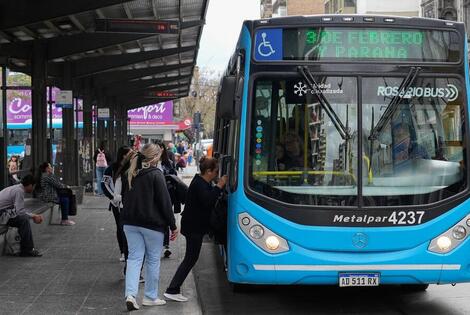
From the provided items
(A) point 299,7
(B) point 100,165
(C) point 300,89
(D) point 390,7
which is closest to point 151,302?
(C) point 300,89

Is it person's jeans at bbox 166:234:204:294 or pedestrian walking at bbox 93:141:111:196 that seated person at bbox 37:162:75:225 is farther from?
pedestrian walking at bbox 93:141:111:196

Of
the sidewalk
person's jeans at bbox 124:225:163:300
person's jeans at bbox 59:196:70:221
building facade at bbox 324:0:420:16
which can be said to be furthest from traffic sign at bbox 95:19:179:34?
building facade at bbox 324:0:420:16

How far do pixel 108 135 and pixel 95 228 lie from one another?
69.0 ft

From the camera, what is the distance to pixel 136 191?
6633 mm

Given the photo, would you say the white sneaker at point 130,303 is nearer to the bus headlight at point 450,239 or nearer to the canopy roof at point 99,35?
the bus headlight at point 450,239

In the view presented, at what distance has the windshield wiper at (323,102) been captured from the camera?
6480 millimetres

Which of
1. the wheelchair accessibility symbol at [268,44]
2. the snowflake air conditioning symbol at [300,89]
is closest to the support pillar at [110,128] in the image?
the wheelchair accessibility symbol at [268,44]

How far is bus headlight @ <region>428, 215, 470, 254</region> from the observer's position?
6.40 metres

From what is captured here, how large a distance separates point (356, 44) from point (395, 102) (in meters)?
0.72

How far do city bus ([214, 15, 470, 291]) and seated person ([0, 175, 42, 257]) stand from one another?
13.8ft

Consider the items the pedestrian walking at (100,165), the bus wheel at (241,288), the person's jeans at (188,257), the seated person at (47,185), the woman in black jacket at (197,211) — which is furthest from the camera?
the pedestrian walking at (100,165)

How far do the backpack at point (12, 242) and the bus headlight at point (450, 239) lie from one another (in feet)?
21.0

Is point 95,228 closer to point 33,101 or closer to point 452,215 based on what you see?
point 33,101

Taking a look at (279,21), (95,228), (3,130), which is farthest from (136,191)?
(3,130)
